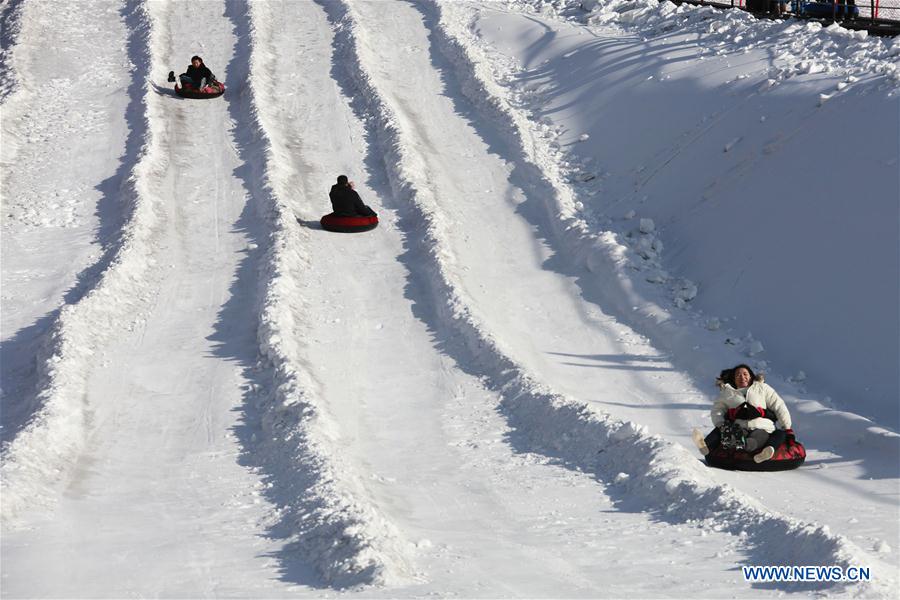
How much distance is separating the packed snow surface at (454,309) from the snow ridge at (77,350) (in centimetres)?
5

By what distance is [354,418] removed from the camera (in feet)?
36.7

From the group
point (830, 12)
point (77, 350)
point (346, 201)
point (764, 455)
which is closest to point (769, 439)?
point (764, 455)

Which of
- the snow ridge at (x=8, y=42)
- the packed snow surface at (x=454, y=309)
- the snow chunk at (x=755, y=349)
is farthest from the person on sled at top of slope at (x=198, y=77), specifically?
the snow chunk at (x=755, y=349)

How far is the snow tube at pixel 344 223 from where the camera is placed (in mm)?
16000

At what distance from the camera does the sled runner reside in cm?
2103

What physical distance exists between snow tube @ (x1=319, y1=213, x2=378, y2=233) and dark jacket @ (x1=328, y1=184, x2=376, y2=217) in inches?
2.4

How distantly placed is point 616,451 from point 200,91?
13632mm

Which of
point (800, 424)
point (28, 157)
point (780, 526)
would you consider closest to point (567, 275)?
point (800, 424)

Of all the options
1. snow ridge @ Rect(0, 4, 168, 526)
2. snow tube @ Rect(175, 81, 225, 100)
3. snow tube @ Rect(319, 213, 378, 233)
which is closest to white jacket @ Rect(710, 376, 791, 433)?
snow ridge @ Rect(0, 4, 168, 526)

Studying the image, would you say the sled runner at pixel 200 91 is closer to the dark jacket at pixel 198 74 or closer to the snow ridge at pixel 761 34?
the dark jacket at pixel 198 74

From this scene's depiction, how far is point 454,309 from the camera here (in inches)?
529

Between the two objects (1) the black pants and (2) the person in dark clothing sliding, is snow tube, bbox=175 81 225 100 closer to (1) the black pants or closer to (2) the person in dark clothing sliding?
(2) the person in dark clothing sliding

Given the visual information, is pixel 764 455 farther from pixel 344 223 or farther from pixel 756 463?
pixel 344 223

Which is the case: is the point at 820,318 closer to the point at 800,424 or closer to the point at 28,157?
the point at 800,424
